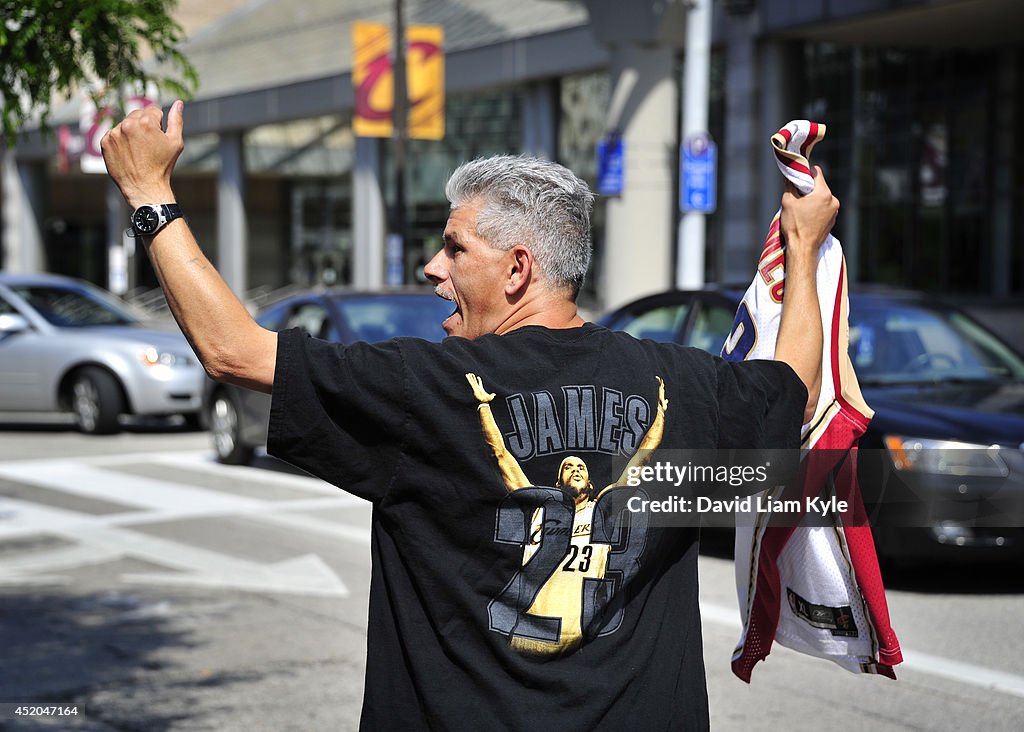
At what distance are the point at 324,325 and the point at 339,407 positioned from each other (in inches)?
346

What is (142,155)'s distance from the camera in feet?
7.35

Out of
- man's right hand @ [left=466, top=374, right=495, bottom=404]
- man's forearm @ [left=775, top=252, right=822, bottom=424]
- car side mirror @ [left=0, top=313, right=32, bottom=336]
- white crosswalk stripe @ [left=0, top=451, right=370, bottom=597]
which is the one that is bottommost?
white crosswalk stripe @ [left=0, top=451, right=370, bottom=597]

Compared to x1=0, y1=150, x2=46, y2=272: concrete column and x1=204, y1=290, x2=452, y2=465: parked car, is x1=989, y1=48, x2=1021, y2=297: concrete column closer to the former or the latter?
x1=204, y1=290, x2=452, y2=465: parked car

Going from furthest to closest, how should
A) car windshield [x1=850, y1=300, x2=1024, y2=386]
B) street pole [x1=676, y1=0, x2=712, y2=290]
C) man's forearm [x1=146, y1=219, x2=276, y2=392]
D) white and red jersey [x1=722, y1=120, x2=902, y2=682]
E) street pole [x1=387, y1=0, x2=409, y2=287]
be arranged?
street pole [x1=387, y1=0, x2=409, y2=287], street pole [x1=676, y1=0, x2=712, y2=290], car windshield [x1=850, y1=300, x2=1024, y2=386], white and red jersey [x1=722, y1=120, x2=902, y2=682], man's forearm [x1=146, y1=219, x2=276, y2=392]

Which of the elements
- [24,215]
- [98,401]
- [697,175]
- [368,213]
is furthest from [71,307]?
[24,215]

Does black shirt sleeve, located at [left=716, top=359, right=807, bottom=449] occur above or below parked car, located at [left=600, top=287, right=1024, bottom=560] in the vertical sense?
above

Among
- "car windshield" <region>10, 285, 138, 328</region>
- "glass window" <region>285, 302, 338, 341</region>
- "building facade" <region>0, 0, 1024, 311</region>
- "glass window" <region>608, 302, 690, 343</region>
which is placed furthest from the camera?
"building facade" <region>0, 0, 1024, 311</region>

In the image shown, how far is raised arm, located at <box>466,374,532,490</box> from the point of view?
224 centimetres

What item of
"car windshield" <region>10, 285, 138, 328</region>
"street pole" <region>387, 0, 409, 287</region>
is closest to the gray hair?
"car windshield" <region>10, 285, 138, 328</region>

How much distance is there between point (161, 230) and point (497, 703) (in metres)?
0.92

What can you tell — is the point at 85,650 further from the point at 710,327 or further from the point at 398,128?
the point at 398,128

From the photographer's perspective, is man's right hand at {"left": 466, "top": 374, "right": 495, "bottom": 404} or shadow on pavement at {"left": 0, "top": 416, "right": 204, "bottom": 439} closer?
man's right hand at {"left": 466, "top": 374, "right": 495, "bottom": 404}

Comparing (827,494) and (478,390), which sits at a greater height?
(478,390)

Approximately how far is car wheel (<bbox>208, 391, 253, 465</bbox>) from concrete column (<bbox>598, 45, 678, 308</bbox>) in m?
6.93
